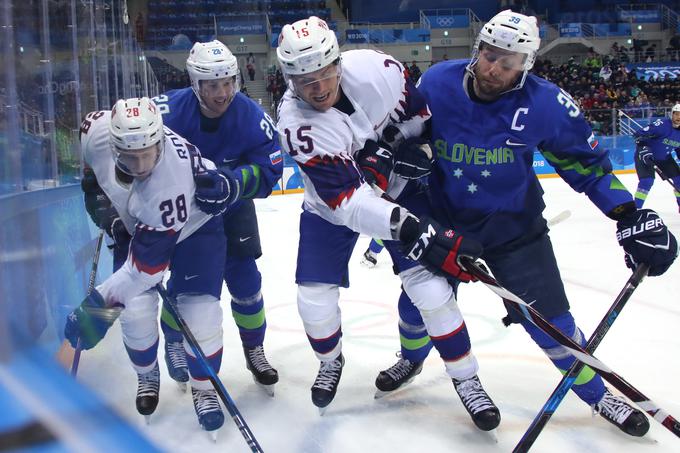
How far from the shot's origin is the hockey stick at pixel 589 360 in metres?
1.67

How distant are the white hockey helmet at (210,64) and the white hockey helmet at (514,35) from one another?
30.5 inches

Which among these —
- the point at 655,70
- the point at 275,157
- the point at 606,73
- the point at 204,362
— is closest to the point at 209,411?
the point at 204,362

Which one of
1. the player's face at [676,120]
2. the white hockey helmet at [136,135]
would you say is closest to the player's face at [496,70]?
the white hockey helmet at [136,135]

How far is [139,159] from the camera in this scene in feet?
5.52

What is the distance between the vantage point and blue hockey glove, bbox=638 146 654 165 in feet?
18.7

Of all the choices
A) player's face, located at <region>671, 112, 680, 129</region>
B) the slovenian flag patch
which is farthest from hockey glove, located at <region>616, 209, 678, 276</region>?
player's face, located at <region>671, 112, 680, 129</region>

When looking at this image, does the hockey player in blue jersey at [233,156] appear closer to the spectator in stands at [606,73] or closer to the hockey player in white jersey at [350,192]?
the hockey player in white jersey at [350,192]

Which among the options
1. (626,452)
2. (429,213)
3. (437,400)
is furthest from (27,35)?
(626,452)

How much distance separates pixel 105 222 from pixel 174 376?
1.97 ft

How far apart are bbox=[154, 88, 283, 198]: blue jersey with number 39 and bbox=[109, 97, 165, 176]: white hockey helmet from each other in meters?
0.46

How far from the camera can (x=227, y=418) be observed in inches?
81.1

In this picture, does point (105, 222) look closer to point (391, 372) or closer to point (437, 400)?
point (391, 372)

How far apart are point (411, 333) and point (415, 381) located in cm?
22

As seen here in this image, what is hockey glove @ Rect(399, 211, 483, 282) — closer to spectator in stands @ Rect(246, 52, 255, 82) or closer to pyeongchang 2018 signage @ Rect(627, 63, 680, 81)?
spectator in stands @ Rect(246, 52, 255, 82)
